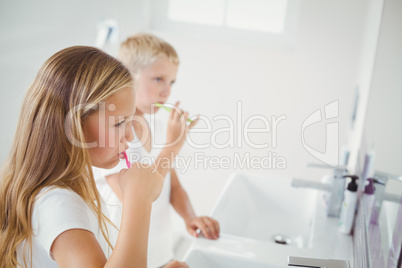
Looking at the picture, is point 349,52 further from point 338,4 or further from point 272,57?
point 272,57

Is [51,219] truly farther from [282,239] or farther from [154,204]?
[282,239]

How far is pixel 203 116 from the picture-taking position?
2.21 m

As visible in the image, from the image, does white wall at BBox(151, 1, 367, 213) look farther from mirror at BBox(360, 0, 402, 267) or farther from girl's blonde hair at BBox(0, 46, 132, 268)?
girl's blonde hair at BBox(0, 46, 132, 268)

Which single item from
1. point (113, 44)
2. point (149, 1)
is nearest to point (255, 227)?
point (113, 44)

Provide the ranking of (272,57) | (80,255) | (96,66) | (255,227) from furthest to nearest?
(272,57) → (255,227) → (96,66) → (80,255)

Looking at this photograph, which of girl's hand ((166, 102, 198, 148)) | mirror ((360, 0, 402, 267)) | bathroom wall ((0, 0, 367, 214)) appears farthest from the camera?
bathroom wall ((0, 0, 367, 214))

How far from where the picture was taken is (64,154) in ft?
2.16

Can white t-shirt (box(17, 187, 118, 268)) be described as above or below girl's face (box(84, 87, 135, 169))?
below

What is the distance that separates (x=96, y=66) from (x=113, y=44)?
1.45 meters

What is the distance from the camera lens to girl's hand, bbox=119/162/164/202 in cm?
62

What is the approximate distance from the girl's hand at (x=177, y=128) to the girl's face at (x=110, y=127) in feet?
1.15

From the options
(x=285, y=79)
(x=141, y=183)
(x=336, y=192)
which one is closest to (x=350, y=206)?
(x=336, y=192)

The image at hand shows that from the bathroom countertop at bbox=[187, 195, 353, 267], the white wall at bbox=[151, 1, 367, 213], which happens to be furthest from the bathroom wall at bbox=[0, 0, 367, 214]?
the bathroom countertop at bbox=[187, 195, 353, 267]

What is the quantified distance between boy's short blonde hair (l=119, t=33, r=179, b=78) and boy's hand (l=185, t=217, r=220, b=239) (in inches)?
20.4
